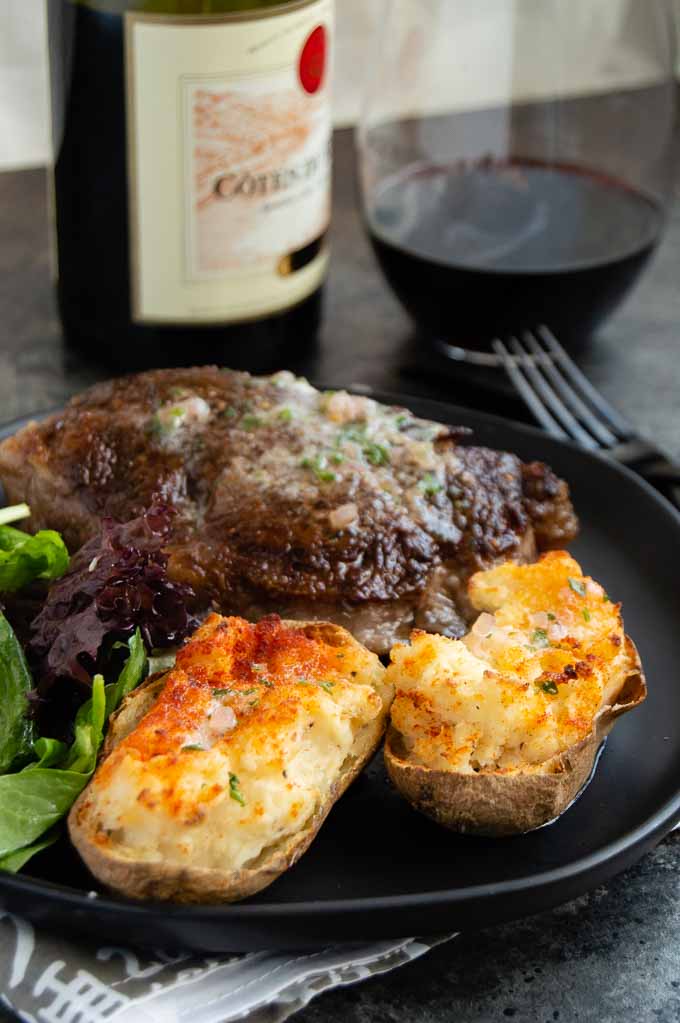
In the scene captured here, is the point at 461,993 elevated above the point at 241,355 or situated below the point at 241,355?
above

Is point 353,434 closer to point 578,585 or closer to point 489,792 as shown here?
point 578,585

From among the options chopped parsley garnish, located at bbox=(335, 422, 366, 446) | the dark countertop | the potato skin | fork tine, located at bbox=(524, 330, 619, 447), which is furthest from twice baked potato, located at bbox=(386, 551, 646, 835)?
fork tine, located at bbox=(524, 330, 619, 447)

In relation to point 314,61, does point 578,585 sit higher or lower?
lower

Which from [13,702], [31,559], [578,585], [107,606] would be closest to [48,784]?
[13,702]

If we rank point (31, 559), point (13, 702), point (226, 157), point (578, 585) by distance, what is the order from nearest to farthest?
point (13, 702) → point (578, 585) → point (31, 559) → point (226, 157)

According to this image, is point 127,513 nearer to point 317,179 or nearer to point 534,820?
point 534,820

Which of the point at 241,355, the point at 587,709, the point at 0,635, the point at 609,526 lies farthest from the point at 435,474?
the point at 241,355
